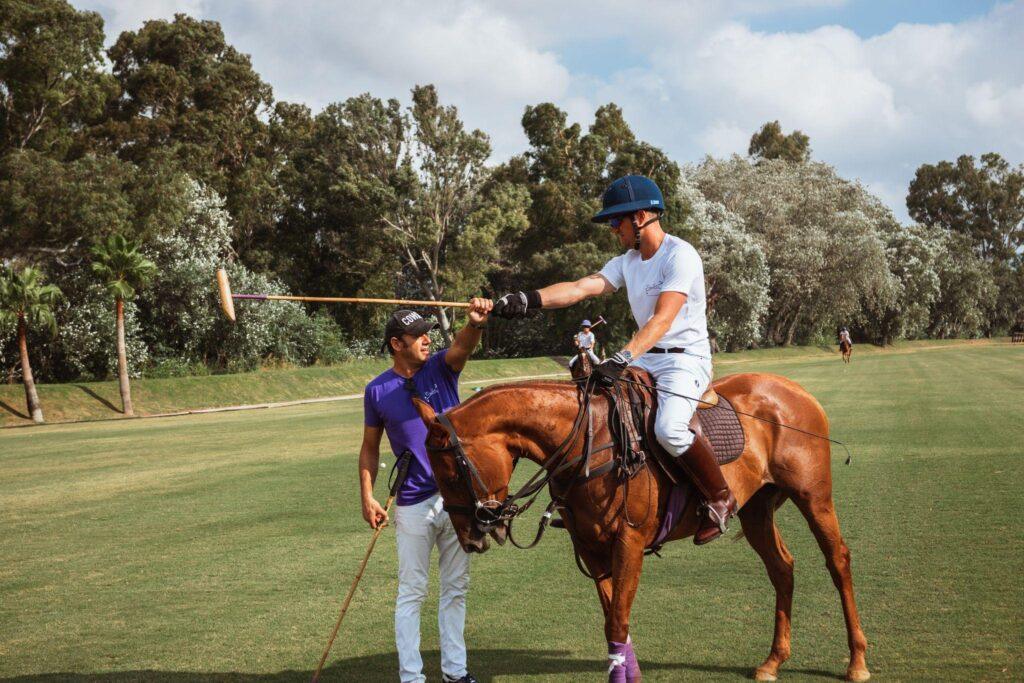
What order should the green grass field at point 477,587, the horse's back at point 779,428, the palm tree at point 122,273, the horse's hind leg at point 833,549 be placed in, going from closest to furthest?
the horse's hind leg at point 833,549 < the horse's back at point 779,428 < the green grass field at point 477,587 < the palm tree at point 122,273

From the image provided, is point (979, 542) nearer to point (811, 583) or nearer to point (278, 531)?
point (811, 583)

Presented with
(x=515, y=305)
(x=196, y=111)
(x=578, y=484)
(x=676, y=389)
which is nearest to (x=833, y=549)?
(x=676, y=389)

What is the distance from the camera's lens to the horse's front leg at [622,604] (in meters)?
5.05

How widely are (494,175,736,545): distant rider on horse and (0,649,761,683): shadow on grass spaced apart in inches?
48.7

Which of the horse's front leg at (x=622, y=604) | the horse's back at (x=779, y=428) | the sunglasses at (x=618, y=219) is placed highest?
the sunglasses at (x=618, y=219)

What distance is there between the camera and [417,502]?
5.79 meters

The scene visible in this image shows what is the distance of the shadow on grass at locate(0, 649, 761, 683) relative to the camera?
6.26 metres

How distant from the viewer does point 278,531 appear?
38.5 feet

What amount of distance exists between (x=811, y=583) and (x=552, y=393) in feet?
14.6

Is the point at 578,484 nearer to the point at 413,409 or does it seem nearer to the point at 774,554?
the point at 413,409

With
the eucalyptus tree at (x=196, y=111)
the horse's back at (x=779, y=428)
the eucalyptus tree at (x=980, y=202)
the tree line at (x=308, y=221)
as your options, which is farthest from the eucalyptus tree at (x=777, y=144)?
the horse's back at (x=779, y=428)

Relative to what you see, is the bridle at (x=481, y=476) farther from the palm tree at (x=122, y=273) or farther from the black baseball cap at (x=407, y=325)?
the palm tree at (x=122, y=273)

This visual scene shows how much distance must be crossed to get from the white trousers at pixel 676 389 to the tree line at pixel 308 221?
37.1 meters

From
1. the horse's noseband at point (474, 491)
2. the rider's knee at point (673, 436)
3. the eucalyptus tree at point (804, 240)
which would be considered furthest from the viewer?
the eucalyptus tree at point (804, 240)
